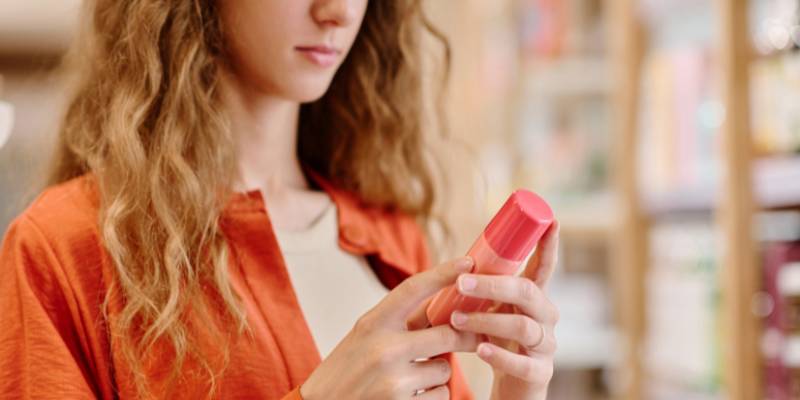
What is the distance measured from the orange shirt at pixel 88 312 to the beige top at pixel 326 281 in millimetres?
57

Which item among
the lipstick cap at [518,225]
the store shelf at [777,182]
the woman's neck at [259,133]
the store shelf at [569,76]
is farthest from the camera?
the store shelf at [569,76]

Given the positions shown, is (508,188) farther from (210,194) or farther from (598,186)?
(210,194)

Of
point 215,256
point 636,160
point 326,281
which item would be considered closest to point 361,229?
point 326,281

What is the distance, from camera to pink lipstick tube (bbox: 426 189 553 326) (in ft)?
2.92

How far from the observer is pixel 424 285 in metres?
0.91

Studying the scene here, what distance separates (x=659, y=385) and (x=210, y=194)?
139 centimetres

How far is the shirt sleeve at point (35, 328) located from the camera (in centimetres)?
99

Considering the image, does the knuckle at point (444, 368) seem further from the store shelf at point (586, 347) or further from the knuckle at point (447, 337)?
the store shelf at point (586, 347)

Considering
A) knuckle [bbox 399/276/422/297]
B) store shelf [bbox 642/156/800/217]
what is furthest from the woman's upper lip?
store shelf [bbox 642/156/800/217]

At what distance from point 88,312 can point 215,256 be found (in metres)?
0.15

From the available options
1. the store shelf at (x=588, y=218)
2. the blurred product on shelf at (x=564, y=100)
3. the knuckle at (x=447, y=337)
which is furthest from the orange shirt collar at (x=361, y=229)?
the blurred product on shelf at (x=564, y=100)

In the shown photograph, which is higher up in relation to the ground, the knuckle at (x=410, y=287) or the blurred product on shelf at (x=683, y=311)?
the knuckle at (x=410, y=287)

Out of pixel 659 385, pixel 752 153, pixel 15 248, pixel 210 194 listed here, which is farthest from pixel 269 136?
pixel 659 385

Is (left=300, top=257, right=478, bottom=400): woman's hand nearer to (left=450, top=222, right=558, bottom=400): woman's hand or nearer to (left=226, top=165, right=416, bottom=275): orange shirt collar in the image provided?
(left=450, top=222, right=558, bottom=400): woman's hand
